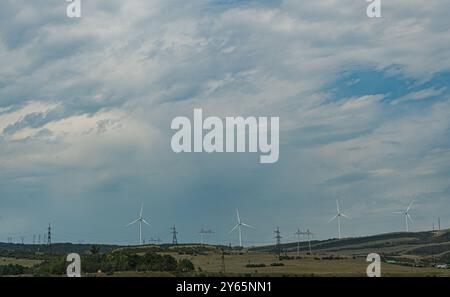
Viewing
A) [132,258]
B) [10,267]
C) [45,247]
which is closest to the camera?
[132,258]
